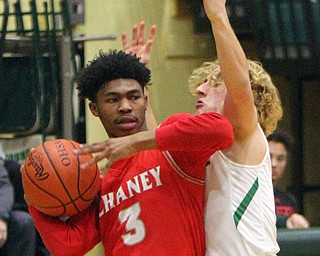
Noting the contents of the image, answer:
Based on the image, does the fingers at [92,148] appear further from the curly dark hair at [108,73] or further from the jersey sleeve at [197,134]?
the curly dark hair at [108,73]

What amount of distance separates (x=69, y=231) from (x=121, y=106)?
547mm

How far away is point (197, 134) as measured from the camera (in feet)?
11.5

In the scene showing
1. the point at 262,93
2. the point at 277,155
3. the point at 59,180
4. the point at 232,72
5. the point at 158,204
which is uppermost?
the point at 232,72

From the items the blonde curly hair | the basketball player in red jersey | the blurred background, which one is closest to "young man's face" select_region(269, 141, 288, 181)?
the blurred background

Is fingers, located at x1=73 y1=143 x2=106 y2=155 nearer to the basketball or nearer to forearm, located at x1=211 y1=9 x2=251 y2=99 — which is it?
the basketball

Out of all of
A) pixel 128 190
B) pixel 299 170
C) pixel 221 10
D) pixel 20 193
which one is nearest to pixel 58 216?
pixel 128 190

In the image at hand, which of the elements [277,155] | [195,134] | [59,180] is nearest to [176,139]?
[195,134]

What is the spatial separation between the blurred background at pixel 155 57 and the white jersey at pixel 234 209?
119 inches

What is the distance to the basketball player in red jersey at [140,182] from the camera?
11.6ft

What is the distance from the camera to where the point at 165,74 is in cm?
822

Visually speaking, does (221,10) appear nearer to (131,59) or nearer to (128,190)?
(131,59)

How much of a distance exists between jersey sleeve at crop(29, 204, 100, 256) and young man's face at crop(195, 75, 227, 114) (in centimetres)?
59

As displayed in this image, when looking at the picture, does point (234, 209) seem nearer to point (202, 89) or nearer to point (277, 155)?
point (202, 89)

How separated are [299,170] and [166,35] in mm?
1752
